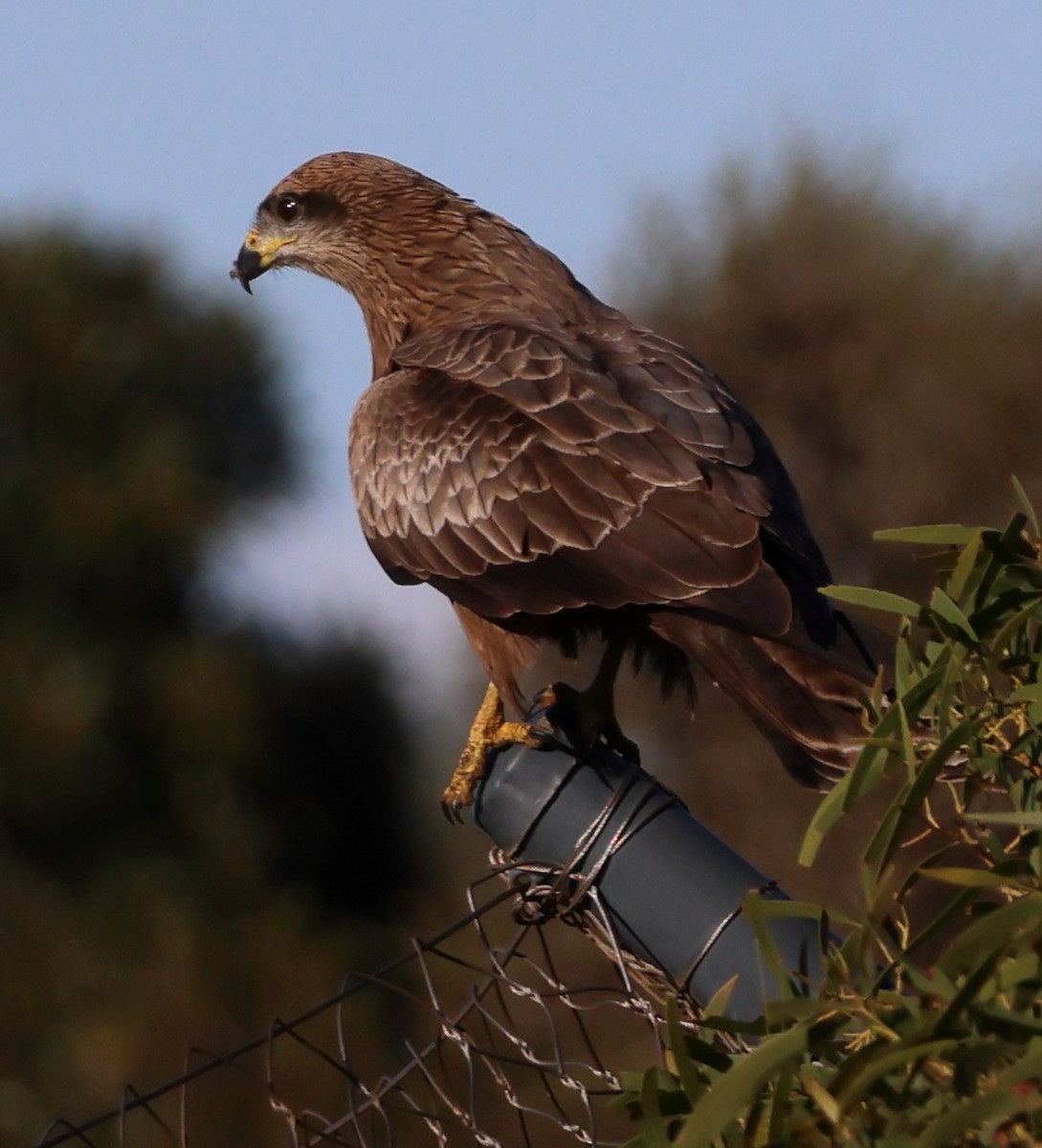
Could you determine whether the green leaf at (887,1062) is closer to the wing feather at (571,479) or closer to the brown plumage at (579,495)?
the brown plumage at (579,495)

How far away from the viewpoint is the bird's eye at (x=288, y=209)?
668 centimetres

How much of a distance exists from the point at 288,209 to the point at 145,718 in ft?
32.3

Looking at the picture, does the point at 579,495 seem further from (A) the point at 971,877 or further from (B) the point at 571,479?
(A) the point at 971,877

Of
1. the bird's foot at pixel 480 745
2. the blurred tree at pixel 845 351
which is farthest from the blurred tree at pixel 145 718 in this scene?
the bird's foot at pixel 480 745

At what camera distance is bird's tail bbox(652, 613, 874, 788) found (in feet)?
11.6

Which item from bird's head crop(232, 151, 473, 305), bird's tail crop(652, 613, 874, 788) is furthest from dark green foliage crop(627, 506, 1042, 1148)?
bird's head crop(232, 151, 473, 305)

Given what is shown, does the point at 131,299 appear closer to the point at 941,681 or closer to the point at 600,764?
the point at 600,764

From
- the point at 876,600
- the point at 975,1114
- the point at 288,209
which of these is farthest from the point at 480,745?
the point at 288,209

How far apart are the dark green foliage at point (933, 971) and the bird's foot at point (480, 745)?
1.44 meters

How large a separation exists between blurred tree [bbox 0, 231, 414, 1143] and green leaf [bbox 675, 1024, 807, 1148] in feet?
40.2

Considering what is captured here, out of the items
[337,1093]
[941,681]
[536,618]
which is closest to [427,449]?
[536,618]

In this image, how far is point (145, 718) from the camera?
1591 cm

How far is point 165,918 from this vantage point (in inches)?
587

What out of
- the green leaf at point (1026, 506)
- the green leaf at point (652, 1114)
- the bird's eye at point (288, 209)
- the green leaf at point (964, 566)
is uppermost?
the bird's eye at point (288, 209)
